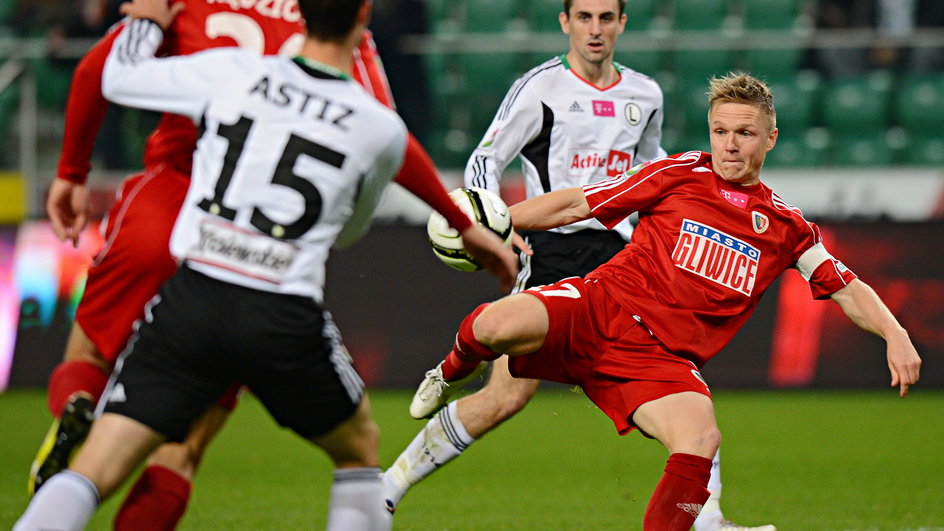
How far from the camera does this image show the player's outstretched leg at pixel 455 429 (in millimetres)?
5570

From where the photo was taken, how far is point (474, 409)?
18.4 ft

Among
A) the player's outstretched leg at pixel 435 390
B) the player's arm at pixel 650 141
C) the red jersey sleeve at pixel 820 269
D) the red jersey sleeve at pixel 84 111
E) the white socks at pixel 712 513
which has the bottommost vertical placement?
the white socks at pixel 712 513

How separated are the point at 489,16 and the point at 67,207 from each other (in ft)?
33.6

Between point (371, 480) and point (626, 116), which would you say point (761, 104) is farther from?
point (371, 480)

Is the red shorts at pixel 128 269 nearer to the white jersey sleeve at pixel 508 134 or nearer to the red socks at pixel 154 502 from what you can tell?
the red socks at pixel 154 502

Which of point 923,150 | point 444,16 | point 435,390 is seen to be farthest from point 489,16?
point 435,390

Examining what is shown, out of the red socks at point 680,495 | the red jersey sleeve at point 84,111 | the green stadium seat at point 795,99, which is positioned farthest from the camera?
the green stadium seat at point 795,99

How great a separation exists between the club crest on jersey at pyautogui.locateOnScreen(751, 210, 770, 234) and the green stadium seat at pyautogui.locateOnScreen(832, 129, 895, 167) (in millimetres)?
8647

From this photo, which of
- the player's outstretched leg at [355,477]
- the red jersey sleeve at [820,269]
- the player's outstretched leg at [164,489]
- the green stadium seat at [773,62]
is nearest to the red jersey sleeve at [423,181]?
the player's outstretched leg at [355,477]

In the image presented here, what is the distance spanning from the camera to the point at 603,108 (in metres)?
6.08

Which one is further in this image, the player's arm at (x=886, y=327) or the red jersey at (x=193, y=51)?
the player's arm at (x=886, y=327)

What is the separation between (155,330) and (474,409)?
2.40 m

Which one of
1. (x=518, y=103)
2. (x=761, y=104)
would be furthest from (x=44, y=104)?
(x=761, y=104)

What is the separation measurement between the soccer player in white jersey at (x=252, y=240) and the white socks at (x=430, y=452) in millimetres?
2105
